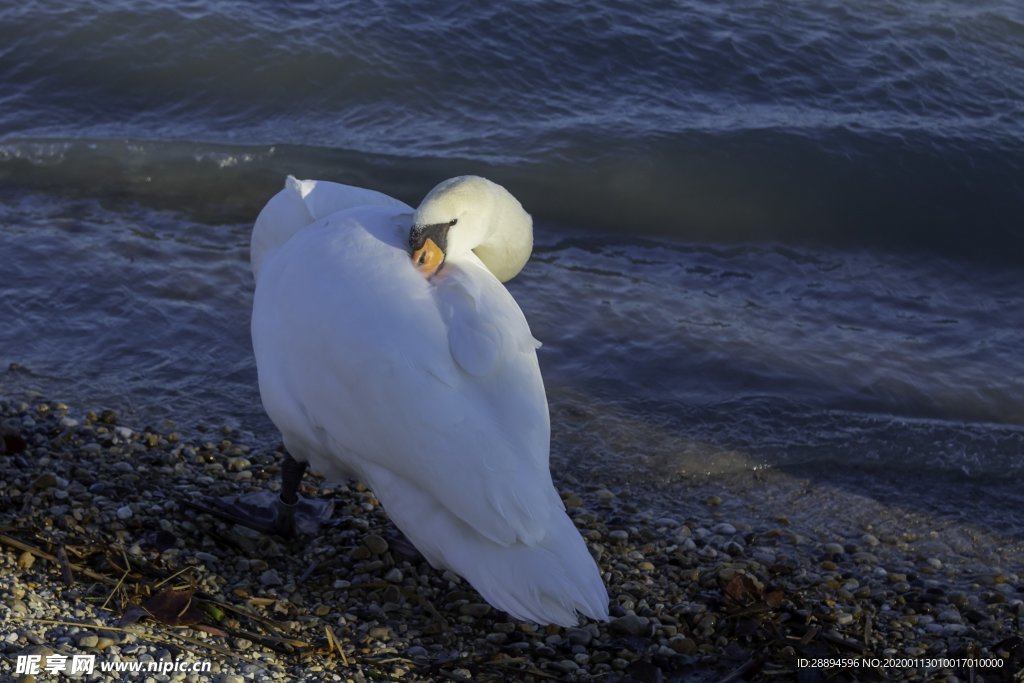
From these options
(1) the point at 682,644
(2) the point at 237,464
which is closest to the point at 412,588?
(1) the point at 682,644

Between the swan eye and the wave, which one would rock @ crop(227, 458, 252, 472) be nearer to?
the swan eye

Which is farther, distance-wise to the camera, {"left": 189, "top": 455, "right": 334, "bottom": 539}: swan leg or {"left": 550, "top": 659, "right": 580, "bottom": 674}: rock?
{"left": 189, "top": 455, "right": 334, "bottom": 539}: swan leg

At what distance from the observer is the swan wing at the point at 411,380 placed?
3303 mm

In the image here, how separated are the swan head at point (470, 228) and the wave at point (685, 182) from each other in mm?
3323

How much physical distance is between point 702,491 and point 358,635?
1.77 m

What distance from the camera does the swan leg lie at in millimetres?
4156

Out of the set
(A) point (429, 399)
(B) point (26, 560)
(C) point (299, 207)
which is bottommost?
(B) point (26, 560)

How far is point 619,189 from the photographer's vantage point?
8.12 meters

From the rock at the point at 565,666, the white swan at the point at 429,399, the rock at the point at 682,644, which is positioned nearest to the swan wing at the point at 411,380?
the white swan at the point at 429,399

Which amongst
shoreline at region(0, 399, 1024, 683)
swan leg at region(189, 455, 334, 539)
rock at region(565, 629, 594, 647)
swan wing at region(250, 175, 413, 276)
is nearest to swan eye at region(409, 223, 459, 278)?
swan wing at region(250, 175, 413, 276)

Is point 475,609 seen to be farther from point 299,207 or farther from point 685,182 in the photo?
point 685,182

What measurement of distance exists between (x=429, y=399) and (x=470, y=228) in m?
0.94

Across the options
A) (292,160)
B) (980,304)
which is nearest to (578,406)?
(980,304)

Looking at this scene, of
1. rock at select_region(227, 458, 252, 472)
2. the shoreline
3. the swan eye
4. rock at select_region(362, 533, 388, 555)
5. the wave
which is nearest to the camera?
the shoreline
